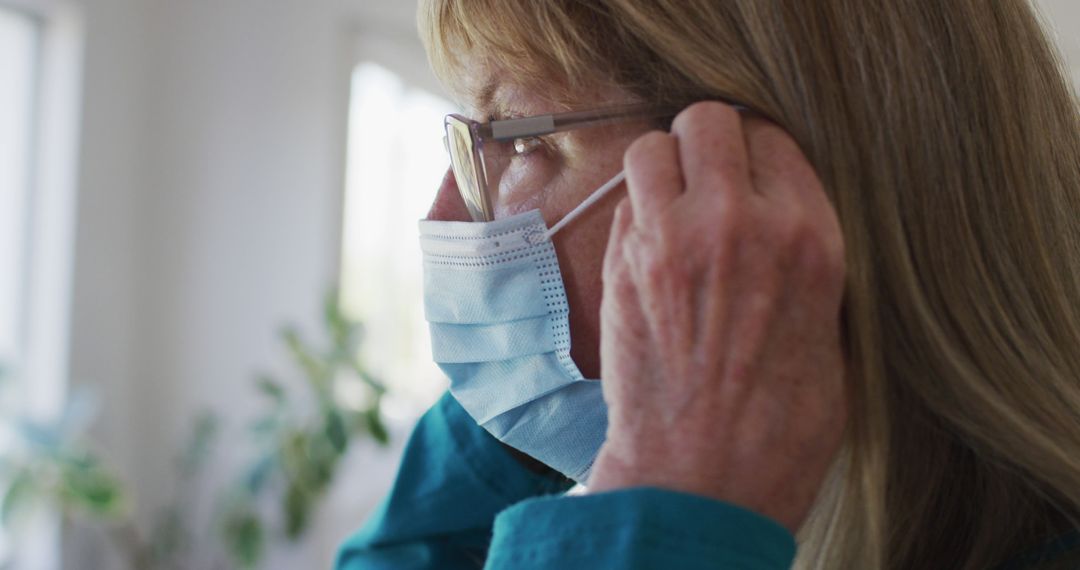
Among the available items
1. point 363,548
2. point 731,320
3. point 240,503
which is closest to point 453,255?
point 731,320

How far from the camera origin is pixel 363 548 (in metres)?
1.32

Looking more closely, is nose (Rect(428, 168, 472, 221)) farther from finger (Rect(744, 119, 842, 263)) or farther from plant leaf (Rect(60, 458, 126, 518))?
plant leaf (Rect(60, 458, 126, 518))

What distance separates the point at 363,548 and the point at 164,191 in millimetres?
2531

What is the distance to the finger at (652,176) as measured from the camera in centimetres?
68

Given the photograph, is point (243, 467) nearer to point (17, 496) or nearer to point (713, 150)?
point (17, 496)

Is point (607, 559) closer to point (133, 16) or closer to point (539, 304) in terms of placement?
point (539, 304)

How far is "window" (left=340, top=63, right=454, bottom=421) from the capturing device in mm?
4188

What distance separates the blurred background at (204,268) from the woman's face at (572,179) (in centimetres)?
214

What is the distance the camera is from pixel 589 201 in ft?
2.95

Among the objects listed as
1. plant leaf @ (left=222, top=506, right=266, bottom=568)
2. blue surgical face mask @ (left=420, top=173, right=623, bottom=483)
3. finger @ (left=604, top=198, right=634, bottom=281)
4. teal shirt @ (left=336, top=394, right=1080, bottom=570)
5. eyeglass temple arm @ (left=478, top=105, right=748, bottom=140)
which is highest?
eyeglass temple arm @ (left=478, top=105, right=748, bottom=140)

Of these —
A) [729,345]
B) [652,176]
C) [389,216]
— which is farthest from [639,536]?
[389,216]

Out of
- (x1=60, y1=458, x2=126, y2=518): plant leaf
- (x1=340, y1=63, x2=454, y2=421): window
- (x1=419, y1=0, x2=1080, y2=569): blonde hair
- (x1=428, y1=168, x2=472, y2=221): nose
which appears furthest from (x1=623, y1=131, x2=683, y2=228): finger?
(x1=340, y1=63, x2=454, y2=421): window

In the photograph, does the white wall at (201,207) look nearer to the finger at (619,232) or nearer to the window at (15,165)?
the window at (15,165)

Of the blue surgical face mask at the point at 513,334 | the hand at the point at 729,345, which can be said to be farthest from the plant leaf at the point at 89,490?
the hand at the point at 729,345
